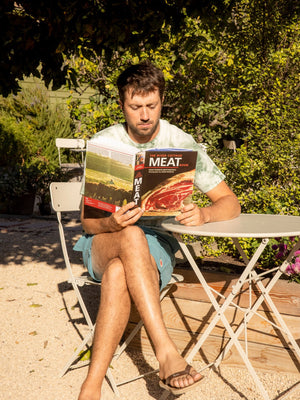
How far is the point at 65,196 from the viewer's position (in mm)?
3152

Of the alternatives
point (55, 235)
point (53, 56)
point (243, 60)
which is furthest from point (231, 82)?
point (53, 56)

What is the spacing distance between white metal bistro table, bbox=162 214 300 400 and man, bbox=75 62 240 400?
119 mm

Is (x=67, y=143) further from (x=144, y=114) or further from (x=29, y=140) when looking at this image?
(x=144, y=114)

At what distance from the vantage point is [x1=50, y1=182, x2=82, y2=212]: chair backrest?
3.07 meters

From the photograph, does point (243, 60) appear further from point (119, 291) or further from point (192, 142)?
point (119, 291)

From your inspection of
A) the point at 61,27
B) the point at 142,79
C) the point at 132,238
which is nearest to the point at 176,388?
the point at 132,238

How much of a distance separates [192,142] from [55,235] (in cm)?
355

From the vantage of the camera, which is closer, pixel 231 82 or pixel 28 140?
pixel 231 82

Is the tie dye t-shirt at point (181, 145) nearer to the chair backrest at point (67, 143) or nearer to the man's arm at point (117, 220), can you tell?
the man's arm at point (117, 220)

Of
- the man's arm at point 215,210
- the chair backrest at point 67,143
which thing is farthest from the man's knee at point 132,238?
the chair backrest at point 67,143

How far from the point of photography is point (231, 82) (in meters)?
6.79

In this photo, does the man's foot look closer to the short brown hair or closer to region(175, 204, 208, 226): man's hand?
region(175, 204, 208, 226): man's hand

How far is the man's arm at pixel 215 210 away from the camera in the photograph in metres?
2.51

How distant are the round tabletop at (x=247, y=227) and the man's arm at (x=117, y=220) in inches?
7.4
